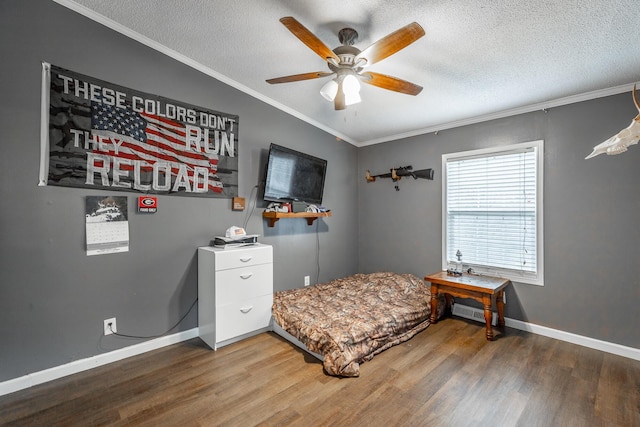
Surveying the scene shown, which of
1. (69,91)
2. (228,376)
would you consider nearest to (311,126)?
(69,91)

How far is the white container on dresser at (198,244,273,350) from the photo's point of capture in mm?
2449

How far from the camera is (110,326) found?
89.2 inches

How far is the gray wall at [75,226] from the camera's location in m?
1.90

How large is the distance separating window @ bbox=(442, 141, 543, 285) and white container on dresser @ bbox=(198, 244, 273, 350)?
225 centimetres

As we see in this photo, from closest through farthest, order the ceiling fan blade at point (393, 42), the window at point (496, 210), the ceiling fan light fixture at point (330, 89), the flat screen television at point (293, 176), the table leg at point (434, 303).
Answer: the ceiling fan blade at point (393, 42) < the ceiling fan light fixture at point (330, 89) < the window at point (496, 210) < the table leg at point (434, 303) < the flat screen television at point (293, 176)

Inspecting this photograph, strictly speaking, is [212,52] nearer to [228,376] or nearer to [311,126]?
[311,126]

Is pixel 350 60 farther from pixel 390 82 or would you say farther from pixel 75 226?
pixel 75 226

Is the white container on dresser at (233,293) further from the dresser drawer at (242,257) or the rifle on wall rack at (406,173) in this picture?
the rifle on wall rack at (406,173)

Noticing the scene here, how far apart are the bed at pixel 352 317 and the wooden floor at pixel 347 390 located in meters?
0.10

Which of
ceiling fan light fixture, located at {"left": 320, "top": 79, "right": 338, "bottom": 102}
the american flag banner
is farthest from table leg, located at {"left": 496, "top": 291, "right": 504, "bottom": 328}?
the american flag banner

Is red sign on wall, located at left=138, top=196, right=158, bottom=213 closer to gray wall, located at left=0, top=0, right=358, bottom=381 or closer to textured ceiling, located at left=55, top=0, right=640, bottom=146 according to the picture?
gray wall, located at left=0, top=0, right=358, bottom=381

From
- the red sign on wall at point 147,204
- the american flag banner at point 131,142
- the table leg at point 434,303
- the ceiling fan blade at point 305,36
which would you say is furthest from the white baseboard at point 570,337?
the red sign on wall at point 147,204

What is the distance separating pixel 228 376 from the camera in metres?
2.08

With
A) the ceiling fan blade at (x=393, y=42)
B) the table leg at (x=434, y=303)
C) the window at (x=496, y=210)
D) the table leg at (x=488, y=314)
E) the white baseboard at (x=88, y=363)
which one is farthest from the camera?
the table leg at (x=434, y=303)
